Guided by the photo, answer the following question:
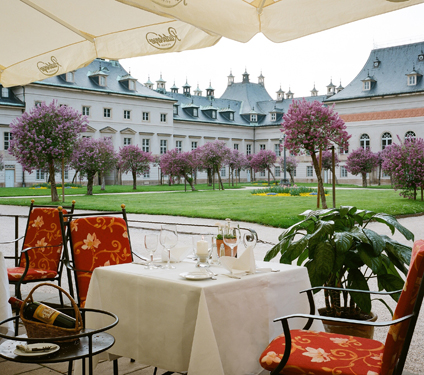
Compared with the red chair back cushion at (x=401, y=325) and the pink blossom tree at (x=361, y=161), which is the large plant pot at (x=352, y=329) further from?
the pink blossom tree at (x=361, y=161)

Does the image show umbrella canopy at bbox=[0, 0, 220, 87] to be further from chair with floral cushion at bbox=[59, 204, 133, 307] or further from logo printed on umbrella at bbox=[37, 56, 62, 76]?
chair with floral cushion at bbox=[59, 204, 133, 307]

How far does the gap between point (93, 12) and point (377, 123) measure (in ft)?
145

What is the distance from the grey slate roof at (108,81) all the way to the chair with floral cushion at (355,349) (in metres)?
41.4

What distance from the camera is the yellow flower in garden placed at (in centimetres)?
365

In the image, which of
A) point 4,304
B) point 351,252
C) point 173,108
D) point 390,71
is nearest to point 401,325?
point 351,252

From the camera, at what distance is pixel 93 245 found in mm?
3678

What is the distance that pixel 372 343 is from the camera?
2543mm

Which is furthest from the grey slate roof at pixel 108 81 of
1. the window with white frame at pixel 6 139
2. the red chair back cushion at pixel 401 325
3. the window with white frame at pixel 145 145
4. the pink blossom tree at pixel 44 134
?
the red chair back cushion at pixel 401 325

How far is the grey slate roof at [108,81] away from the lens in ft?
140

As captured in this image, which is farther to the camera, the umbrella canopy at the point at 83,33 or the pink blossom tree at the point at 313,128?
the pink blossom tree at the point at 313,128

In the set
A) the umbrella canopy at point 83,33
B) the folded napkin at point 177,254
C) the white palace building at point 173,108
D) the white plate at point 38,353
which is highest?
the white palace building at point 173,108

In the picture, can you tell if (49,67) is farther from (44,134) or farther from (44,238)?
(44,134)

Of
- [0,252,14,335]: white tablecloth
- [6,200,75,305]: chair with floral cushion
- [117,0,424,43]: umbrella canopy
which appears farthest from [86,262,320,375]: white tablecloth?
[6,200,75,305]: chair with floral cushion

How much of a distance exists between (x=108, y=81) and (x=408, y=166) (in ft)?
103
